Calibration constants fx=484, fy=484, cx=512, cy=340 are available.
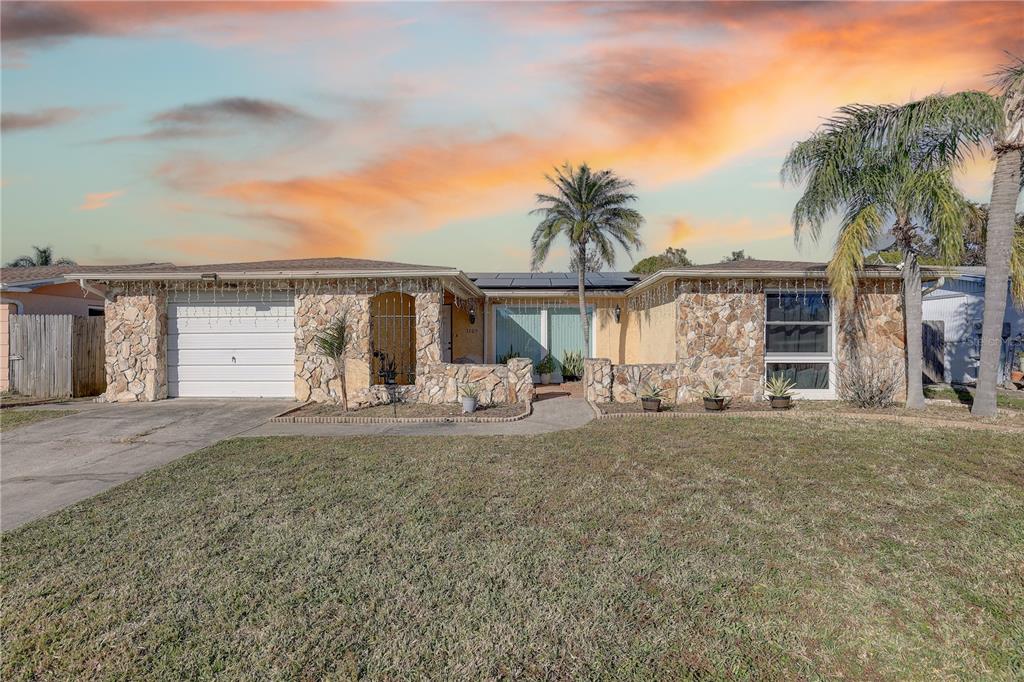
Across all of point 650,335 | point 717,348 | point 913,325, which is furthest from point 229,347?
point 913,325

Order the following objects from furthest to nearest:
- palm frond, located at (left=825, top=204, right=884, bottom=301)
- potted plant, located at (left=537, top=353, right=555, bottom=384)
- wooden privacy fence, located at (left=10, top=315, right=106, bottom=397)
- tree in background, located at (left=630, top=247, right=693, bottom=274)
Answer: tree in background, located at (left=630, top=247, right=693, bottom=274) → potted plant, located at (left=537, top=353, right=555, bottom=384) → wooden privacy fence, located at (left=10, top=315, right=106, bottom=397) → palm frond, located at (left=825, top=204, right=884, bottom=301)

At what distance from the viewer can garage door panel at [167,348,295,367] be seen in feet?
40.3

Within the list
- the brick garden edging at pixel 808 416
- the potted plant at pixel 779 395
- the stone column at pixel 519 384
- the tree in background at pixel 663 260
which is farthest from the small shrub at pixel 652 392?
the tree in background at pixel 663 260

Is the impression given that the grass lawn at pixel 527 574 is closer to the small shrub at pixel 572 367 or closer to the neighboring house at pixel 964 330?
the small shrub at pixel 572 367

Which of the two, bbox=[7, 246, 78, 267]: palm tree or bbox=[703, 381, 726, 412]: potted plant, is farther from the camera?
bbox=[7, 246, 78, 267]: palm tree

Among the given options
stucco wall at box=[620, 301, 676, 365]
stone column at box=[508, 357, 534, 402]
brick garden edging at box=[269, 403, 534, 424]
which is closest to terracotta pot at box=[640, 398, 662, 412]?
stucco wall at box=[620, 301, 676, 365]

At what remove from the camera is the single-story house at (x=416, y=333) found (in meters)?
11.4

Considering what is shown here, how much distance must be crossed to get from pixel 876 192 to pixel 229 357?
1584 cm

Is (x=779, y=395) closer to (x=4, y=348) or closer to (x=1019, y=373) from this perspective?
(x=1019, y=373)

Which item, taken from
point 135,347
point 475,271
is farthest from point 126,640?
point 475,271

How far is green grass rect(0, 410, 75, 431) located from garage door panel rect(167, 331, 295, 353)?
8.72 ft

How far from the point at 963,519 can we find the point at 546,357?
1308 centimetres

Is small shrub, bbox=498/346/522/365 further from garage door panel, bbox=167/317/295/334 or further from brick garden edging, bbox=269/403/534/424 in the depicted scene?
garage door panel, bbox=167/317/295/334

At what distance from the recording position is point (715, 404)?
34.2 ft
